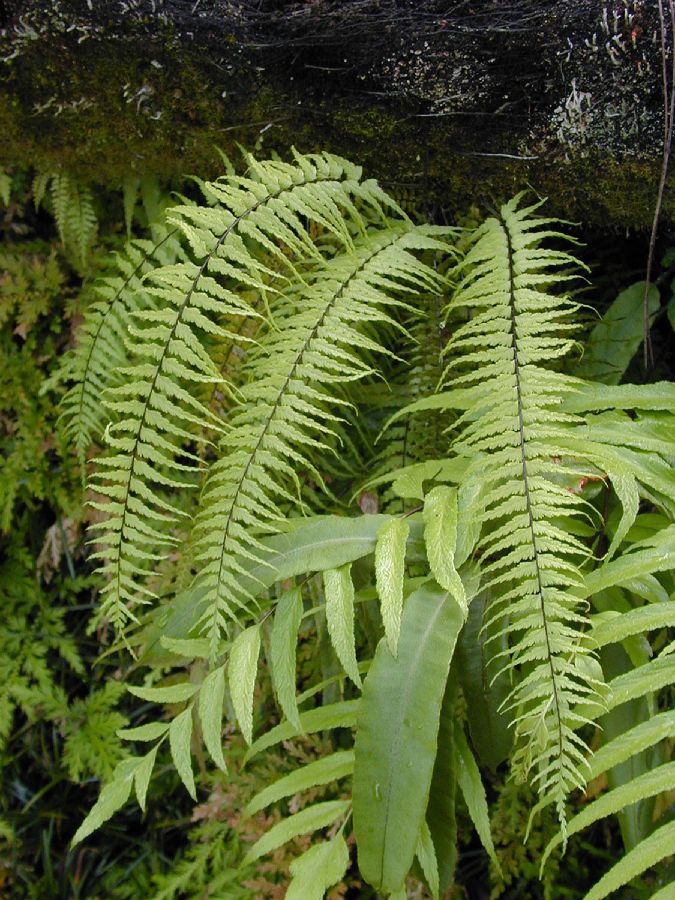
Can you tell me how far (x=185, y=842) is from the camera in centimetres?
223

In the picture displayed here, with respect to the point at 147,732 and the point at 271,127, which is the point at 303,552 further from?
the point at 271,127

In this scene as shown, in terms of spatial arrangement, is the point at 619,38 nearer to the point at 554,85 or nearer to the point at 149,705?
the point at 554,85

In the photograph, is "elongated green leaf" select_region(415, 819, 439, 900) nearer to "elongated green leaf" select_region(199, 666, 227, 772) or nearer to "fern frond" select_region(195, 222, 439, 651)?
"elongated green leaf" select_region(199, 666, 227, 772)

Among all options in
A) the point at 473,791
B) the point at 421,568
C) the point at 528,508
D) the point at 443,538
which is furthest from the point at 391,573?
the point at 473,791

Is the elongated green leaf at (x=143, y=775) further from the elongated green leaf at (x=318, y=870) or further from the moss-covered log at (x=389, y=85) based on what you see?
the moss-covered log at (x=389, y=85)

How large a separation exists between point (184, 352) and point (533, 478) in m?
0.55

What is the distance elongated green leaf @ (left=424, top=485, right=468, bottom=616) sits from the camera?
101cm

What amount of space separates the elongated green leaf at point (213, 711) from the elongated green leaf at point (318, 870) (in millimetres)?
208

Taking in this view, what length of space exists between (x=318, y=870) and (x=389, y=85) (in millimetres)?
1436

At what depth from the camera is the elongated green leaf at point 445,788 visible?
1157 mm

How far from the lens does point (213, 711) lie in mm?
1139

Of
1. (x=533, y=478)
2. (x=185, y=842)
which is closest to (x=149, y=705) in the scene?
(x=185, y=842)

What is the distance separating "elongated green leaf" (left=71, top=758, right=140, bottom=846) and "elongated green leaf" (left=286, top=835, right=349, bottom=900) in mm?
284

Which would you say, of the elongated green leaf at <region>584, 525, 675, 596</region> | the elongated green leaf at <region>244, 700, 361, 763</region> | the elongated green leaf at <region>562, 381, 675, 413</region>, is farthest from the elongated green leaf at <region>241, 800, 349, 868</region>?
the elongated green leaf at <region>562, 381, 675, 413</region>
